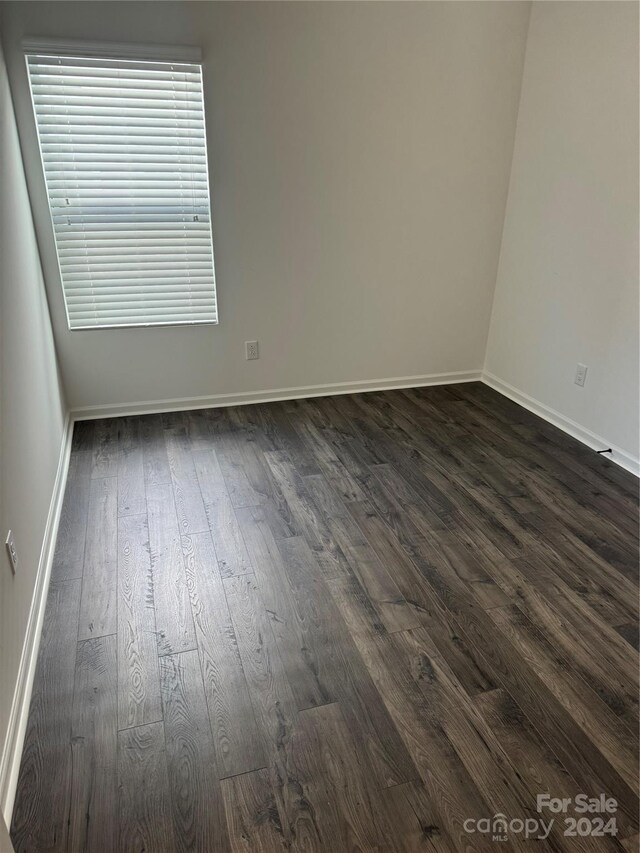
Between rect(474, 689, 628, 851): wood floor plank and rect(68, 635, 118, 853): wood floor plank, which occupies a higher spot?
rect(68, 635, 118, 853): wood floor plank

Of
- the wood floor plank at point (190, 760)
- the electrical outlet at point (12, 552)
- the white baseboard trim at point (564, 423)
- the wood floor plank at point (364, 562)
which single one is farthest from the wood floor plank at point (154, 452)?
the white baseboard trim at point (564, 423)

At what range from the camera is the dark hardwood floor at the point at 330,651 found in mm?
1379

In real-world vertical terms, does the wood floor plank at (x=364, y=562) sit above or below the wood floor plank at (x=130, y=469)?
below

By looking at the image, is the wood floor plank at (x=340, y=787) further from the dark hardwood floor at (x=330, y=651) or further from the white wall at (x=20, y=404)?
the white wall at (x=20, y=404)

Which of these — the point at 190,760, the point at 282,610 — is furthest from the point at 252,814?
the point at 282,610

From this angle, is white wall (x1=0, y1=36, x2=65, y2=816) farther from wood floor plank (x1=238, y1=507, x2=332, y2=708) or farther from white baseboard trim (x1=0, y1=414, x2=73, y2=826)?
wood floor plank (x1=238, y1=507, x2=332, y2=708)

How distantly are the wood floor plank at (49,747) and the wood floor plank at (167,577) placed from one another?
28cm

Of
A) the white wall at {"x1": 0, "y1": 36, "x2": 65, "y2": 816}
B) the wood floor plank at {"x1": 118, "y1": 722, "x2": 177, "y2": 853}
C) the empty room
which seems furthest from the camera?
the white wall at {"x1": 0, "y1": 36, "x2": 65, "y2": 816}

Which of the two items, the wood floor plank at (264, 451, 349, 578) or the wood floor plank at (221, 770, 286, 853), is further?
the wood floor plank at (264, 451, 349, 578)

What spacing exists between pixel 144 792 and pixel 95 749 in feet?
0.64

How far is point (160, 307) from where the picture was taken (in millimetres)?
3314

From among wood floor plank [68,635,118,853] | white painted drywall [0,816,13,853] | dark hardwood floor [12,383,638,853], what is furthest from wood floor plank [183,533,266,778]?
white painted drywall [0,816,13,853]

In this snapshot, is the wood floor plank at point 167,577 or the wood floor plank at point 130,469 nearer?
the wood floor plank at point 167,577

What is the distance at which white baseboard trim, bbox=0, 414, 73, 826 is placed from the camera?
136 cm
